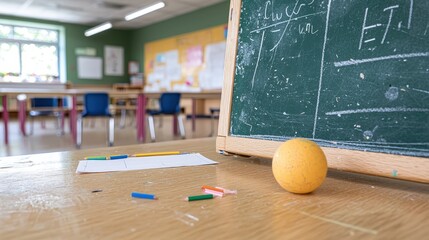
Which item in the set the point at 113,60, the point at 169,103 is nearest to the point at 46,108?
the point at 169,103

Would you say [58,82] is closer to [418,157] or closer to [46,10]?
[46,10]

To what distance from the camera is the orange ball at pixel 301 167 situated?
1.53 ft

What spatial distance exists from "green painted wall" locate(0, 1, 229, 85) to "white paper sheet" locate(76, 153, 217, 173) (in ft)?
23.7

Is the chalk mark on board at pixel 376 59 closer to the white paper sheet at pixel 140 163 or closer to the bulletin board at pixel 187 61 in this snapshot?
the white paper sheet at pixel 140 163

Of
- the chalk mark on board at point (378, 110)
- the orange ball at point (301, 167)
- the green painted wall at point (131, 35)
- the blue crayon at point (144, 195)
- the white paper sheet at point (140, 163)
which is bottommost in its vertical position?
the white paper sheet at point (140, 163)

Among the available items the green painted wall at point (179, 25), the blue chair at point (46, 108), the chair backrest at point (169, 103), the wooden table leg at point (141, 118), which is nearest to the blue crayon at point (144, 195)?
the wooden table leg at point (141, 118)

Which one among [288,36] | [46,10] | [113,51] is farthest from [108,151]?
[113,51]

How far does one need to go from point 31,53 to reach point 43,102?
3813 millimetres

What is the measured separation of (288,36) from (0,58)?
33.2 ft

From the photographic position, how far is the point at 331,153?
557 millimetres

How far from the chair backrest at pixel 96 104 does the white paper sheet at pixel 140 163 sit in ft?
12.2

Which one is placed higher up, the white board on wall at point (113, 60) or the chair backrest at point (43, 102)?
the white board on wall at point (113, 60)

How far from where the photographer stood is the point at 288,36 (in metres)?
0.66

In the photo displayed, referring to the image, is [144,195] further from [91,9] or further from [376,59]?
[91,9]
